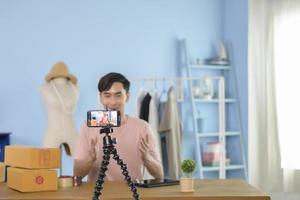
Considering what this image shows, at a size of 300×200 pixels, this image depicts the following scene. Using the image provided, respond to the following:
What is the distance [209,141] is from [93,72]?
144 centimetres

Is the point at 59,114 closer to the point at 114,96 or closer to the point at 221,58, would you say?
the point at 114,96

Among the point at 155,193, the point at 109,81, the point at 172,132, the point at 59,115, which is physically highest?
the point at 109,81

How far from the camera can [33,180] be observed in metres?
2.05

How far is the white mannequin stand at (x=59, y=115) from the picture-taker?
147 inches

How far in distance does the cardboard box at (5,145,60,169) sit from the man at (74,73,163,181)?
0.28 m

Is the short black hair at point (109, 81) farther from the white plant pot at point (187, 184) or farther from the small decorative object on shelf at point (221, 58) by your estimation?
the small decorative object on shelf at point (221, 58)

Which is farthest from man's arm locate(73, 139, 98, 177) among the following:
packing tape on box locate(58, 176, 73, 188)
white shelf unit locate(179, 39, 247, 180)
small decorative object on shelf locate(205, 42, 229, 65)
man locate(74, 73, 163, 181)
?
small decorative object on shelf locate(205, 42, 229, 65)

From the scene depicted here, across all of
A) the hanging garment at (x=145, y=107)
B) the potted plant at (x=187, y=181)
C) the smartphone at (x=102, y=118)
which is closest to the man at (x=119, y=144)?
the potted plant at (x=187, y=181)

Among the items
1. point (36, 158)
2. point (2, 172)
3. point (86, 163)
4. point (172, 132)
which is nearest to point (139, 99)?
point (172, 132)

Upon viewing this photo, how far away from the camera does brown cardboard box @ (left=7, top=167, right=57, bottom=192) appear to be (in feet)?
6.70

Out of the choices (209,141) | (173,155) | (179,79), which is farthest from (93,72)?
(209,141)

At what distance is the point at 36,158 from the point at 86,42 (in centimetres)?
260

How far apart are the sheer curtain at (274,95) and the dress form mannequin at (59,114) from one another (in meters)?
1.79

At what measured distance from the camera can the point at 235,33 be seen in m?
4.90
